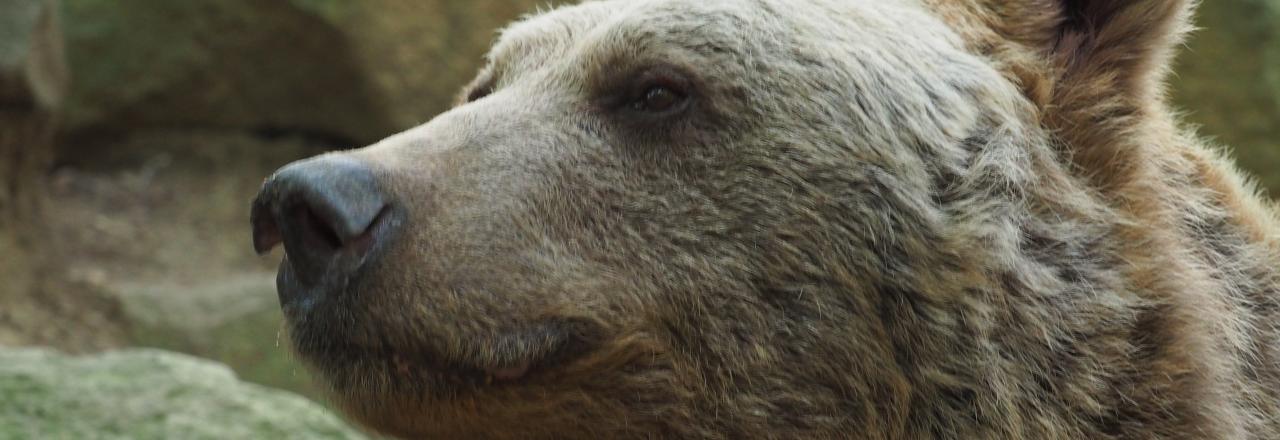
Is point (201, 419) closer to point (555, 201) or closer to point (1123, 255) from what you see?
point (555, 201)

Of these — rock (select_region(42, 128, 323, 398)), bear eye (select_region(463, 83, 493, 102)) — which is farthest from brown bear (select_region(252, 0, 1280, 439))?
rock (select_region(42, 128, 323, 398))

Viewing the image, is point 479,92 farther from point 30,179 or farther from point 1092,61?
point 30,179

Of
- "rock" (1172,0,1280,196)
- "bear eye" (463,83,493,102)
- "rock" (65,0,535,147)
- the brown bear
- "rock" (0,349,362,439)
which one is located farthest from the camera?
"rock" (65,0,535,147)

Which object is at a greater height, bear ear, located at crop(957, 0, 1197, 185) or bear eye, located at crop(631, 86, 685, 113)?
bear eye, located at crop(631, 86, 685, 113)

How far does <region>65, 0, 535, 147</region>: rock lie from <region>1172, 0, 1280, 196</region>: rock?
3.75 metres

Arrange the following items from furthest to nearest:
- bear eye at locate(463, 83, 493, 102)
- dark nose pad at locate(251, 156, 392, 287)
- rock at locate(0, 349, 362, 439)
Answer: rock at locate(0, 349, 362, 439)
bear eye at locate(463, 83, 493, 102)
dark nose pad at locate(251, 156, 392, 287)

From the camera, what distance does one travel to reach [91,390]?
4145 millimetres

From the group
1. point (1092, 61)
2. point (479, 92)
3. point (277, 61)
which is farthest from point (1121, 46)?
point (277, 61)

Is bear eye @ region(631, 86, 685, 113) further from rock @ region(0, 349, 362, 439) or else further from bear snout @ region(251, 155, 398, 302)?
rock @ region(0, 349, 362, 439)

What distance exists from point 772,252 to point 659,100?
0.42 m

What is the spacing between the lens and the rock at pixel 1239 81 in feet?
25.9

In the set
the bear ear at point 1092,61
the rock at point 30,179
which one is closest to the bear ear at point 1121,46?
the bear ear at point 1092,61

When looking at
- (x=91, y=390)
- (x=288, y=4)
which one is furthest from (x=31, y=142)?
(x=91, y=390)

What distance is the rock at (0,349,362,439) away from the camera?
3.95 meters
